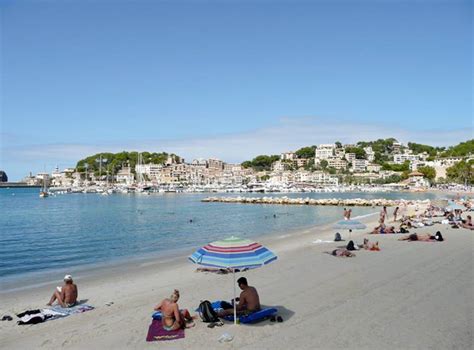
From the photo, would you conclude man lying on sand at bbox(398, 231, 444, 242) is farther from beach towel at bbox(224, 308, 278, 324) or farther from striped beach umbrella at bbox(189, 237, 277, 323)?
striped beach umbrella at bbox(189, 237, 277, 323)

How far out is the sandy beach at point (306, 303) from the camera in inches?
302

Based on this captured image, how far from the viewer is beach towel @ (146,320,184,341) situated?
7848mm

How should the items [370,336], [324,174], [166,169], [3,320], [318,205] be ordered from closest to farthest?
[370,336] → [3,320] → [318,205] → [324,174] → [166,169]

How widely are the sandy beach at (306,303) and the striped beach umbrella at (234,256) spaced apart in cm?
125

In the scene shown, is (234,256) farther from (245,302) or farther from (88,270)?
(88,270)

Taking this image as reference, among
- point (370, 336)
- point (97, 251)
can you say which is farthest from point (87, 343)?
point (97, 251)

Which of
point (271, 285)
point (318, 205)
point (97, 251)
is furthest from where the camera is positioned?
point (318, 205)

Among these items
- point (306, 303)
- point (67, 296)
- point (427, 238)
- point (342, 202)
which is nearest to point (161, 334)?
point (306, 303)

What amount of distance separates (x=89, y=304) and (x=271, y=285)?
15.2 feet

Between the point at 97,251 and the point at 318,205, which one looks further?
the point at 318,205

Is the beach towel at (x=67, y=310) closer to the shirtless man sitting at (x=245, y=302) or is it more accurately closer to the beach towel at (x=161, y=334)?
the beach towel at (x=161, y=334)

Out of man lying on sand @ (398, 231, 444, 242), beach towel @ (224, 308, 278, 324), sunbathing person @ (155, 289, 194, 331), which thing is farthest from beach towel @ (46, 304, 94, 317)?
man lying on sand @ (398, 231, 444, 242)

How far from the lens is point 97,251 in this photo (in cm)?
2220

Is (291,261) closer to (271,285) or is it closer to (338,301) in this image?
(271,285)
